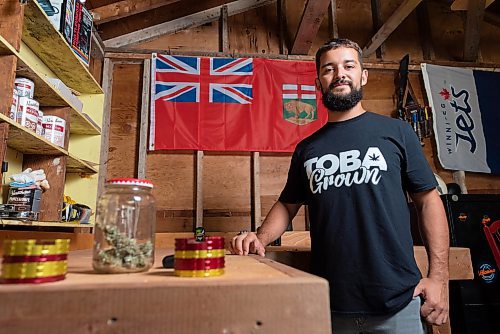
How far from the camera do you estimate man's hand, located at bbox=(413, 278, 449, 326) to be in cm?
106

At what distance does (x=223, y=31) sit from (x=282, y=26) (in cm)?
62

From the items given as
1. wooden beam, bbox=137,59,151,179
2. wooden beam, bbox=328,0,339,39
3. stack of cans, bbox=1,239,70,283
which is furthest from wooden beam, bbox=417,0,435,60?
stack of cans, bbox=1,239,70,283

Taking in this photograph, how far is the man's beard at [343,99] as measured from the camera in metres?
1.25

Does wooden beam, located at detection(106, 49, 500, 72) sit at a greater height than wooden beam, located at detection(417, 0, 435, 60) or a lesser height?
lesser

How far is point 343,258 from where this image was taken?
→ 106 cm

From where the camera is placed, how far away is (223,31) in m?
3.52

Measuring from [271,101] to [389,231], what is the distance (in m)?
2.39

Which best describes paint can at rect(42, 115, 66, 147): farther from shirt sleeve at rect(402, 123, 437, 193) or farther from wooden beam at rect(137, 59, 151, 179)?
shirt sleeve at rect(402, 123, 437, 193)

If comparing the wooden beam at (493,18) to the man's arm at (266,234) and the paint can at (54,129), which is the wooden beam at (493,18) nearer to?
the man's arm at (266,234)

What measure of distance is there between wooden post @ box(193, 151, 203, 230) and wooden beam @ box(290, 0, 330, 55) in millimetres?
1373

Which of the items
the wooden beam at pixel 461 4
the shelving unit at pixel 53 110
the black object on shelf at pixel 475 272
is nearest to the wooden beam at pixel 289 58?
the wooden beam at pixel 461 4

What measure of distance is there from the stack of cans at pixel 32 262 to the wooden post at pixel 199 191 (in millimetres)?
2600

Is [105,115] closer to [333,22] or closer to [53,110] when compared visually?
[53,110]

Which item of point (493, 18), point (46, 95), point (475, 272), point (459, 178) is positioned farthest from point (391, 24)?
point (46, 95)
